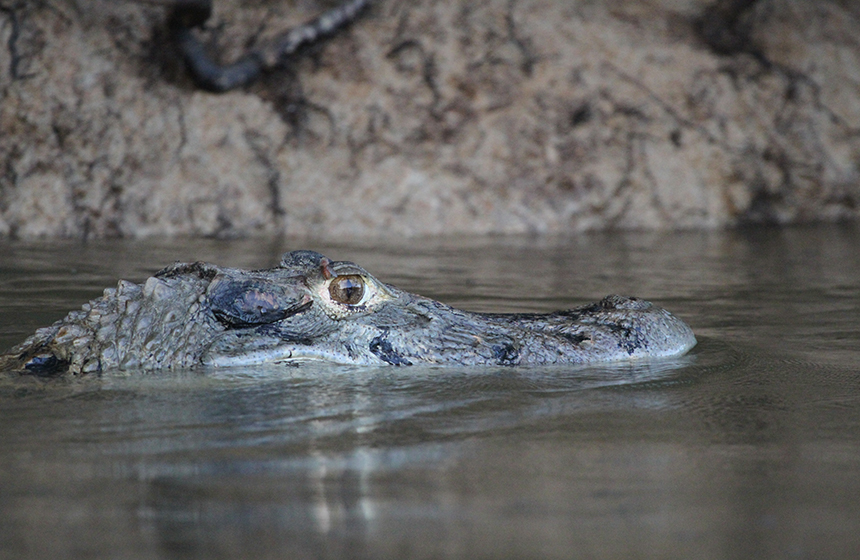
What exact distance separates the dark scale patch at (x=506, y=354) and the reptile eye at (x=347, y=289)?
0.47 metres

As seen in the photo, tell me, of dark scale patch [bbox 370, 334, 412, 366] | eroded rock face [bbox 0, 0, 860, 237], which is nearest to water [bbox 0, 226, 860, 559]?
dark scale patch [bbox 370, 334, 412, 366]

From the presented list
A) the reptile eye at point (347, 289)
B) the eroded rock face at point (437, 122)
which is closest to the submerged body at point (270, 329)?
the reptile eye at point (347, 289)

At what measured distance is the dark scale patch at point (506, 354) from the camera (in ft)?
11.1

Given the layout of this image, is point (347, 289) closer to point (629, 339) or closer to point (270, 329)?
point (270, 329)

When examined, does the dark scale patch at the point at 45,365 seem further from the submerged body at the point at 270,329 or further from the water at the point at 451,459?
the water at the point at 451,459

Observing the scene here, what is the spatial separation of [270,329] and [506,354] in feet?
2.47

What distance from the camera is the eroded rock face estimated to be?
8.93 meters

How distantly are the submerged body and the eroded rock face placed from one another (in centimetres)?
554

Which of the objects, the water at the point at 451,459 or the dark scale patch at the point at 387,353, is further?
the dark scale patch at the point at 387,353

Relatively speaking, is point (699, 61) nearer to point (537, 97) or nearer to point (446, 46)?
point (537, 97)

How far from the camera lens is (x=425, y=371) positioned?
10.8 ft

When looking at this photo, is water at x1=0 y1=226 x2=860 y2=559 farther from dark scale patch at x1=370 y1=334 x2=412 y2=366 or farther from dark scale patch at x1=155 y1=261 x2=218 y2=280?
dark scale patch at x1=155 y1=261 x2=218 y2=280

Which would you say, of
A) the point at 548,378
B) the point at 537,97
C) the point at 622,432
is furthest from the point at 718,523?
the point at 537,97

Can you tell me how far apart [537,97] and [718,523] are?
826 cm
